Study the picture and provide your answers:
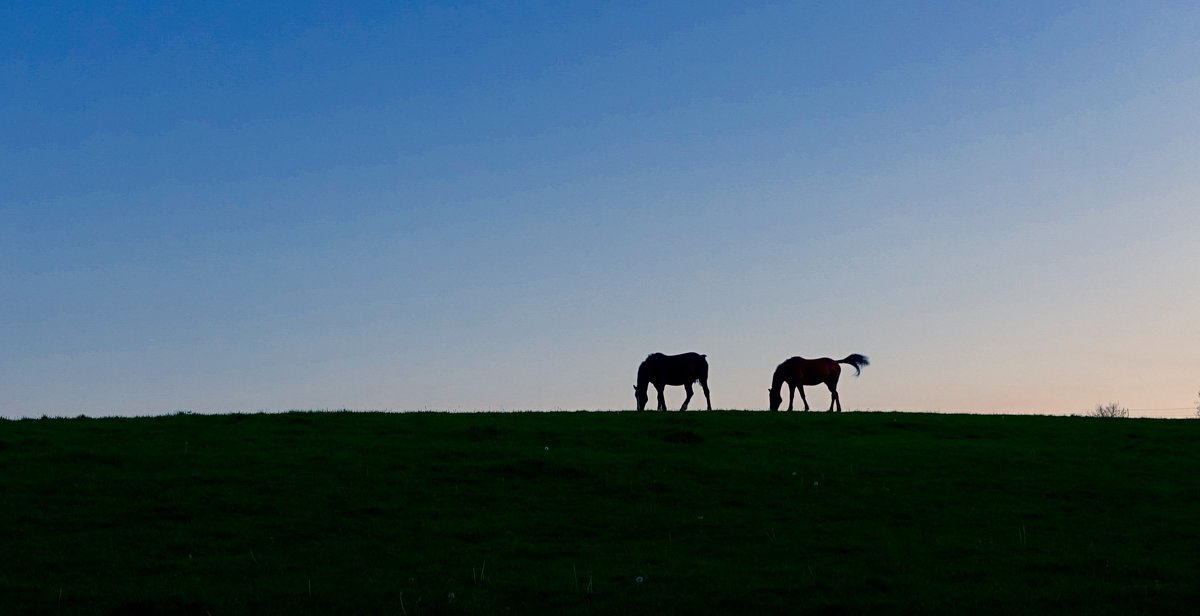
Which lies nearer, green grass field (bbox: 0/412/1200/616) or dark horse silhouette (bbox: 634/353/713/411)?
green grass field (bbox: 0/412/1200/616)

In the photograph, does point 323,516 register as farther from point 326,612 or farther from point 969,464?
point 969,464

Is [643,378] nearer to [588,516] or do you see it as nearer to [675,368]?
[675,368]

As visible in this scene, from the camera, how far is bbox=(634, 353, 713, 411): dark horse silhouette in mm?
41656

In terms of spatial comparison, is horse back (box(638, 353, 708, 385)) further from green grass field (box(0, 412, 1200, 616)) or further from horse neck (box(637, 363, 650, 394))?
green grass field (box(0, 412, 1200, 616))

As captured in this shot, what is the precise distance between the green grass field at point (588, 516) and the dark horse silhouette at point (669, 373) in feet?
32.0

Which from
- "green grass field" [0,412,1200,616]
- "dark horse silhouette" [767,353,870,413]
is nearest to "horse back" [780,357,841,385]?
"dark horse silhouette" [767,353,870,413]

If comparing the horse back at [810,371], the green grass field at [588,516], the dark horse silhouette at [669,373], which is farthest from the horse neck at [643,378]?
the green grass field at [588,516]

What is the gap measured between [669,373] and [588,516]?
21446 millimetres

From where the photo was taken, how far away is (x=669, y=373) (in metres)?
41.9

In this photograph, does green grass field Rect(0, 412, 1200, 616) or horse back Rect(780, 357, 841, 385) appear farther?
horse back Rect(780, 357, 841, 385)

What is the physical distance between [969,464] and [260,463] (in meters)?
15.5

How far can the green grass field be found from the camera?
15.3 metres

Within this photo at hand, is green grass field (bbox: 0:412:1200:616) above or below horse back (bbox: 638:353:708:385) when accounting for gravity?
below

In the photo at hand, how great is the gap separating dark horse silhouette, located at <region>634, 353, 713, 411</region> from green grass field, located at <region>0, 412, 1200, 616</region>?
32.0 feet
